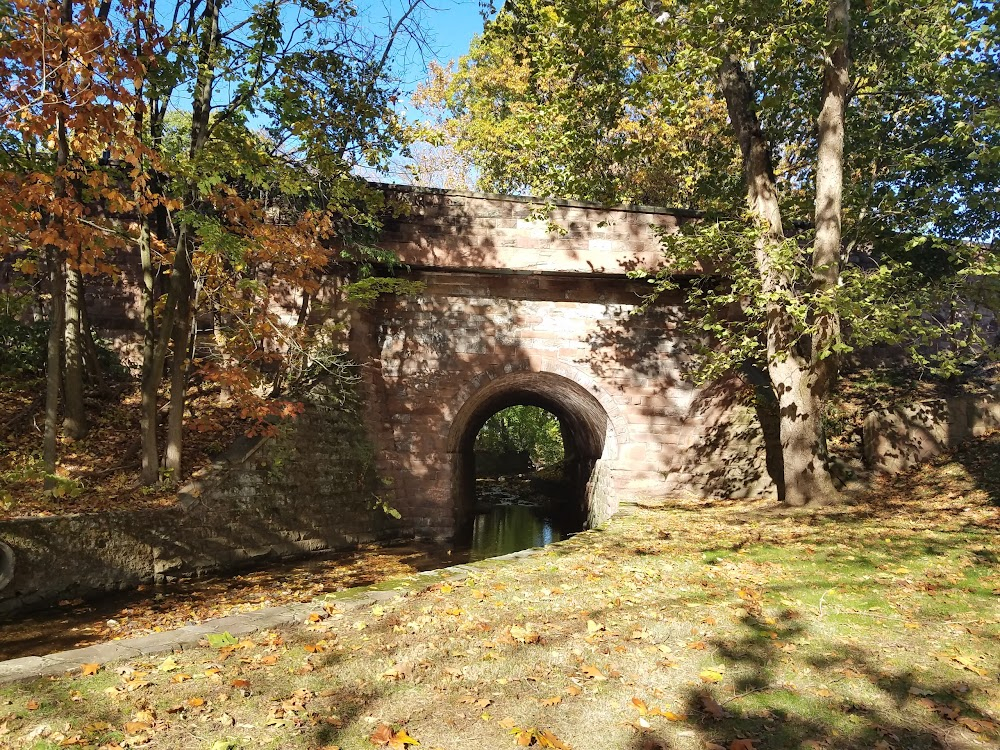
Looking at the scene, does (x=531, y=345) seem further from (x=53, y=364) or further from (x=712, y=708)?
(x=712, y=708)

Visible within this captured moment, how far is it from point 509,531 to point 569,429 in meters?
3.50

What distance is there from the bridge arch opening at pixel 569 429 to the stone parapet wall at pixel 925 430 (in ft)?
12.2

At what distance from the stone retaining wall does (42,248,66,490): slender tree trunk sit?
88 centimetres

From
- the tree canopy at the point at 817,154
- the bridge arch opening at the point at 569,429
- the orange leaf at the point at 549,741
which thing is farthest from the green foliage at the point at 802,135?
the orange leaf at the point at 549,741

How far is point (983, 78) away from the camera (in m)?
7.72

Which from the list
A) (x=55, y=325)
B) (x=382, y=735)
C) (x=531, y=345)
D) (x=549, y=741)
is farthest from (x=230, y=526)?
(x=549, y=741)

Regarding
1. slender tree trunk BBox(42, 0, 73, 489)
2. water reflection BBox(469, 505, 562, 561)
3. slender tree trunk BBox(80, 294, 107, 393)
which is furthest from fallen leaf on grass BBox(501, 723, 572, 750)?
slender tree trunk BBox(80, 294, 107, 393)

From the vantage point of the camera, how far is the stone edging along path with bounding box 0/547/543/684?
353cm

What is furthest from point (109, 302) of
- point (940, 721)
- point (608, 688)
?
point (940, 721)

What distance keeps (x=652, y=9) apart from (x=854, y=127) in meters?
3.63

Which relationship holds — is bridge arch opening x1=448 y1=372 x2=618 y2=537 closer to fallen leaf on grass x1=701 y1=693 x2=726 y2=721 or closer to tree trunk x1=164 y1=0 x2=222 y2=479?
tree trunk x1=164 y1=0 x2=222 y2=479

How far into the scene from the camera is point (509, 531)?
14.1 metres

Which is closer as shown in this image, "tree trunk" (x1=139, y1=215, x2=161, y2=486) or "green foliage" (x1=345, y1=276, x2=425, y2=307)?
"tree trunk" (x1=139, y1=215, x2=161, y2=486)

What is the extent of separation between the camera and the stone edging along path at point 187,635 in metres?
A: 3.53
